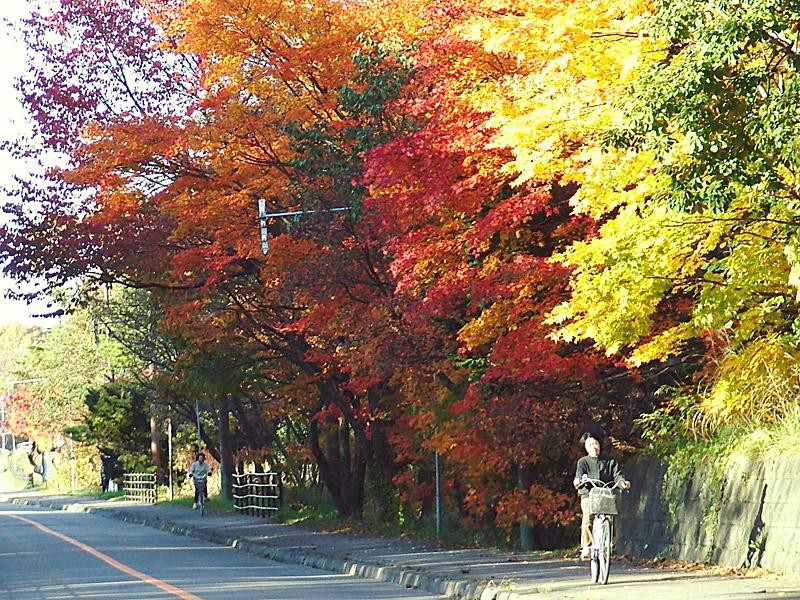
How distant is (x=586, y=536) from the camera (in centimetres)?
1606

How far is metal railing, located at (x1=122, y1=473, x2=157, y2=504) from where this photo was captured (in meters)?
54.4

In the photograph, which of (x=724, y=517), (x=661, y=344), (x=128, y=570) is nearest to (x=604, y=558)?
(x=724, y=517)

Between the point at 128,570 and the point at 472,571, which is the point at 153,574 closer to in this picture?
the point at 128,570

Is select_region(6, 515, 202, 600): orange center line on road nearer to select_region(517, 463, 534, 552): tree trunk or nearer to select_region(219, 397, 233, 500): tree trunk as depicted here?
select_region(517, 463, 534, 552): tree trunk

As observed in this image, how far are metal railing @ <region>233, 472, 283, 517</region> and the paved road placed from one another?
4887 millimetres

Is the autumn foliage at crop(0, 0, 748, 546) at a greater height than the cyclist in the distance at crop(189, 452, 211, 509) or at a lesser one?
greater

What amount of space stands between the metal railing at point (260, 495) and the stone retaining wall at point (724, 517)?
60.4 feet

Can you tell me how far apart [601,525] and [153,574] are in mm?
7481

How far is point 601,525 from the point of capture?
1574 cm

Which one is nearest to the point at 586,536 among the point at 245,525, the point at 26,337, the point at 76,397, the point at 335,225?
the point at 335,225

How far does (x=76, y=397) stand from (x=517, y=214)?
56796mm

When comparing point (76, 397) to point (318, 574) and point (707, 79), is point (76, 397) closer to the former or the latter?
point (318, 574)

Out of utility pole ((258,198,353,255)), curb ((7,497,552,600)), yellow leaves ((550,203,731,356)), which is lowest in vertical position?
curb ((7,497,552,600))

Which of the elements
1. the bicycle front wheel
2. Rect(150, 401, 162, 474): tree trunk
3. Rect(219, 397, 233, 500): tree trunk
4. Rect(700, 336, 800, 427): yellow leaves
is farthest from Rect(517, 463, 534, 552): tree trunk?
Rect(150, 401, 162, 474): tree trunk
